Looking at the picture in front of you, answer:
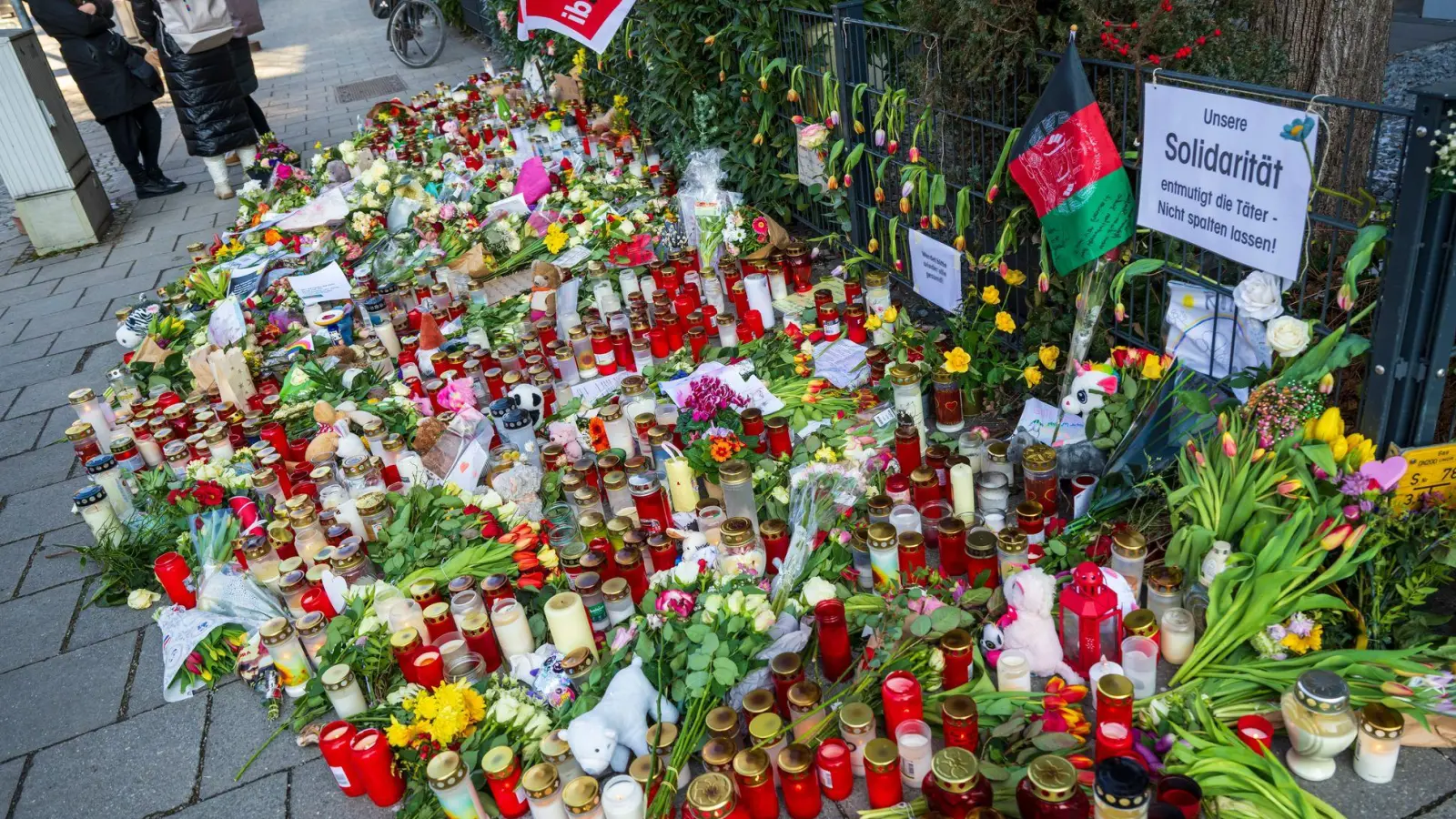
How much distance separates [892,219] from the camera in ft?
12.9

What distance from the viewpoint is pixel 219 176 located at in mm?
8141

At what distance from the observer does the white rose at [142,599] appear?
3270 millimetres

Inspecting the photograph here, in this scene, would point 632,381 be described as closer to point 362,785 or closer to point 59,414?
point 362,785

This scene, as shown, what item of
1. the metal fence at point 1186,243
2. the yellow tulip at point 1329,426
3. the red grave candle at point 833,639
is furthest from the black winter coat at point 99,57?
the yellow tulip at point 1329,426

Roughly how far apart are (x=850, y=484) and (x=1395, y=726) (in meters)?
1.38

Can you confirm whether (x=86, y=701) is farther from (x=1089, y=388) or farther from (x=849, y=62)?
(x=849, y=62)

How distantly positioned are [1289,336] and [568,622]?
186 cm

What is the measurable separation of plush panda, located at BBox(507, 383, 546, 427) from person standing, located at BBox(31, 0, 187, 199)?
19.2 ft

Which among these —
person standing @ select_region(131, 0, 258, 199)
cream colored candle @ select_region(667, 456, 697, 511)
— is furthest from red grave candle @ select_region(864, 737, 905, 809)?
person standing @ select_region(131, 0, 258, 199)

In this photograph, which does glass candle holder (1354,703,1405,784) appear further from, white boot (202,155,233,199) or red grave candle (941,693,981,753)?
white boot (202,155,233,199)

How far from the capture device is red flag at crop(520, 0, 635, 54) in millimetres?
4637

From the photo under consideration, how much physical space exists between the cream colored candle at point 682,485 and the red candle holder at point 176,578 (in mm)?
1566

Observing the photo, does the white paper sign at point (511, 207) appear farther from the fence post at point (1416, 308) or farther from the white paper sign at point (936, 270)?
the fence post at point (1416, 308)

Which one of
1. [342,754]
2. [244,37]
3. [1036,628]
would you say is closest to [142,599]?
[342,754]
